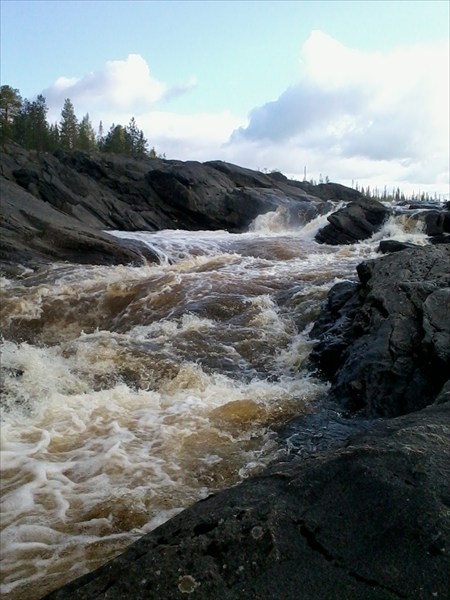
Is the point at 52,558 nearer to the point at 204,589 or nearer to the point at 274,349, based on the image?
the point at 204,589

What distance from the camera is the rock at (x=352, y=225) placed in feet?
86.3

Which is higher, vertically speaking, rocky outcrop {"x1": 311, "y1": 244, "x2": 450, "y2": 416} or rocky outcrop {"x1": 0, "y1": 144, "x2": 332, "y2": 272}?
rocky outcrop {"x1": 0, "y1": 144, "x2": 332, "y2": 272}

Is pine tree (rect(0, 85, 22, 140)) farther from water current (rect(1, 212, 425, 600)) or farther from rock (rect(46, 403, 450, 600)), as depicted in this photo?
rock (rect(46, 403, 450, 600))

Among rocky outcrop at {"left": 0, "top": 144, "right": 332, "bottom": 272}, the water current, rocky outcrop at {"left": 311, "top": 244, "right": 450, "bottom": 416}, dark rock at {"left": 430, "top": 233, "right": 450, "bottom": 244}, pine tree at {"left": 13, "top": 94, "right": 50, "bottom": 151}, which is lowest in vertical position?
the water current

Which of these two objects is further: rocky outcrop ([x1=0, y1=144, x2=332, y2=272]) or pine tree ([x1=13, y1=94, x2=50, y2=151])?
pine tree ([x1=13, y1=94, x2=50, y2=151])

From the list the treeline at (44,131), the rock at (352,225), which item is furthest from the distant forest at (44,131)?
the rock at (352,225)

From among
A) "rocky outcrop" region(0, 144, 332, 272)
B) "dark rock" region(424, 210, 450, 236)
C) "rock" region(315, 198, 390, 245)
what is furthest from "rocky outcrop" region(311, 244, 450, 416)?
"rock" region(315, 198, 390, 245)

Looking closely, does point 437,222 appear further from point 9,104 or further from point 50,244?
point 9,104

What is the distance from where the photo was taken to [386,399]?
592 centimetres

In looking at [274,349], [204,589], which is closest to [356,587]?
[204,589]

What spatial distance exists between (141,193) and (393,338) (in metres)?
34.0

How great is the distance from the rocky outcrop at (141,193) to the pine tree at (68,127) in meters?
16.3

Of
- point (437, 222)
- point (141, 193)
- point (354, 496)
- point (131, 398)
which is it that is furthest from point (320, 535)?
point (141, 193)

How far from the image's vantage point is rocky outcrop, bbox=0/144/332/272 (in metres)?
30.5
